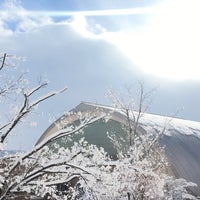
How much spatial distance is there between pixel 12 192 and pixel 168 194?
474 inches

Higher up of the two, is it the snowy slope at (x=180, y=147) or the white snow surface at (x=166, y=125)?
the white snow surface at (x=166, y=125)

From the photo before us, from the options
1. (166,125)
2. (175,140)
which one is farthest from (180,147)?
(166,125)

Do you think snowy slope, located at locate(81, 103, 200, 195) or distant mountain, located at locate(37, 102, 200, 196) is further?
distant mountain, located at locate(37, 102, 200, 196)

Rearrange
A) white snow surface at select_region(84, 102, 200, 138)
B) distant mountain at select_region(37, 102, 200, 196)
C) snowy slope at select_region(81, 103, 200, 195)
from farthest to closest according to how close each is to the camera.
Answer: white snow surface at select_region(84, 102, 200, 138), distant mountain at select_region(37, 102, 200, 196), snowy slope at select_region(81, 103, 200, 195)

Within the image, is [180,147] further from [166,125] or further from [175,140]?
[166,125]

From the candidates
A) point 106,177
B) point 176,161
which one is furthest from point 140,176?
point 176,161

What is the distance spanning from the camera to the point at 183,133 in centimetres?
3438

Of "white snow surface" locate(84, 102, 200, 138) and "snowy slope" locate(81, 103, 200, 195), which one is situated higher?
"white snow surface" locate(84, 102, 200, 138)

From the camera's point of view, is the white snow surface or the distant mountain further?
the white snow surface

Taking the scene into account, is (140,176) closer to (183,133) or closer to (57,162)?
(57,162)

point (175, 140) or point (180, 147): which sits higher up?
point (175, 140)

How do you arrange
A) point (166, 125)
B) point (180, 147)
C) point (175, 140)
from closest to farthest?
point (166, 125) → point (180, 147) → point (175, 140)

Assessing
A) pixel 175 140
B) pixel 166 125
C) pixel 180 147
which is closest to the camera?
pixel 166 125

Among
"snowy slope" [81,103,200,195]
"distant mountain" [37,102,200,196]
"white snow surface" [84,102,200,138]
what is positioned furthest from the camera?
"white snow surface" [84,102,200,138]
